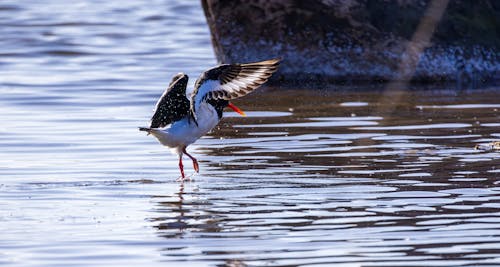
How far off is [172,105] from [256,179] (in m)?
1.26

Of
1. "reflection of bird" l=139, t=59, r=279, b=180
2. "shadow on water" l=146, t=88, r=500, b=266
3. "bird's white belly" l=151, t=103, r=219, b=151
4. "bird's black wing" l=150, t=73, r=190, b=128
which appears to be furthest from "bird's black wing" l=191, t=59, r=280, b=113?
"shadow on water" l=146, t=88, r=500, b=266

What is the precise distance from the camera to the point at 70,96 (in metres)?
12.0

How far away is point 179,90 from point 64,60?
7.40 meters

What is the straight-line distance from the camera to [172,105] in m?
8.58

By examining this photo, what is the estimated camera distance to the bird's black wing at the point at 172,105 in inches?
335

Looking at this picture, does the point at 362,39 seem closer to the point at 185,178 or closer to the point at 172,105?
the point at 172,105

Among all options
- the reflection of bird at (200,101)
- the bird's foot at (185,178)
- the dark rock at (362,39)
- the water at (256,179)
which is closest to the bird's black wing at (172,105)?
the reflection of bird at (200,101)

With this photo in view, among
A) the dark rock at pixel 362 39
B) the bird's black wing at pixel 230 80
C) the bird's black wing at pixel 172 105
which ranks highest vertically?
the bird's black wing at pixel 230 80

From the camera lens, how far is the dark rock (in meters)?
12.6

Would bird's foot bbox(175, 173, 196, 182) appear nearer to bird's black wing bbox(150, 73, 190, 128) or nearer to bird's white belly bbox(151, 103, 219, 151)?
bird's white belly bbox(151, 103, 219, 151)

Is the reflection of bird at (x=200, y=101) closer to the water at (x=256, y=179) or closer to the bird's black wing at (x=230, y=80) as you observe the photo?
the bird's black wing at (x=230, y=80)

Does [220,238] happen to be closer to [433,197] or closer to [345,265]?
[345,265]

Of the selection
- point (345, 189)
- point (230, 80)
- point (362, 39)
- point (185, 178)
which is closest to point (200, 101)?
point (230, 80)

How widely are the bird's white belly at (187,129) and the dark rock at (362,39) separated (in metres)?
4.28
